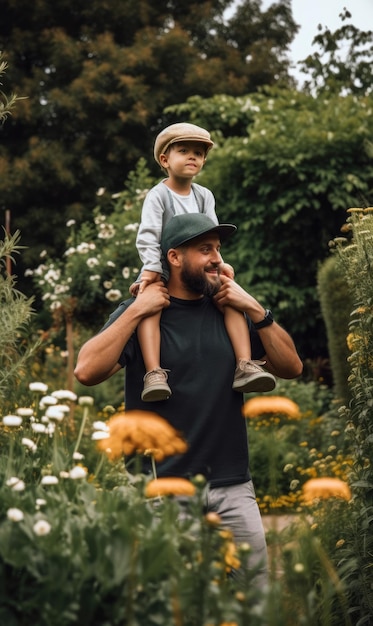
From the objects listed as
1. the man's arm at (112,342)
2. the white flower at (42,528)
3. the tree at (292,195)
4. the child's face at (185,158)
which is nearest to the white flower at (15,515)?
the white flower at (42,528)

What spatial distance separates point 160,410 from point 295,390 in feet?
19.6

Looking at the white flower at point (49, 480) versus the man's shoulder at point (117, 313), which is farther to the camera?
the man's shoulder at point (117, 313)

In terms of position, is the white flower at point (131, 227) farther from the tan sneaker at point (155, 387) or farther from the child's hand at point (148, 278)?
the tan sneaker at point (155, 387)

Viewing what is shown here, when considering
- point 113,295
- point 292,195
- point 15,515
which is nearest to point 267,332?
point 15,515

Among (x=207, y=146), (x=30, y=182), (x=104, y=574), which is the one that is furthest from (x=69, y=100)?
(x=104, y=574)

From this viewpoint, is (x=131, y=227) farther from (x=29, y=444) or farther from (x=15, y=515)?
(x=15, y=515)

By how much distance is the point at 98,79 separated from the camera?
639 inches

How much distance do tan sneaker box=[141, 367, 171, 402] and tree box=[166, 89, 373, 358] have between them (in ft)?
20.8

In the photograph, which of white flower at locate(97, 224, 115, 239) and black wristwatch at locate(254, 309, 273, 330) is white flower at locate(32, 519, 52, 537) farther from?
white flower at locate(97, 224, 115, 239)

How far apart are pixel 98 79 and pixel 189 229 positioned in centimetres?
1370

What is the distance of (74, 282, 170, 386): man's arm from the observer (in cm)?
303

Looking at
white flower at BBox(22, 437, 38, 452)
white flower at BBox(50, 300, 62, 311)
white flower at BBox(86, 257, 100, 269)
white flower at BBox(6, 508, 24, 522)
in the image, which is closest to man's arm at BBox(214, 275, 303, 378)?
white flower at BBox(22, 437, 38, 452)

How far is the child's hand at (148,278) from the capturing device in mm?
3480

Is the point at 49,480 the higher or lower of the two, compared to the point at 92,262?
lower
